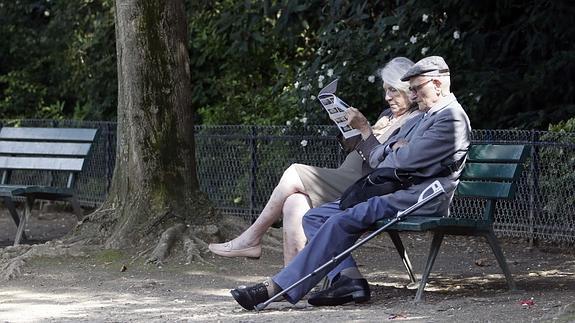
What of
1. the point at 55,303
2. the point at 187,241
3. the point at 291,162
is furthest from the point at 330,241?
the point at 291,162

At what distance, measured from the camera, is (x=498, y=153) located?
8.08 metres

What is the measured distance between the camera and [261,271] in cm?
928

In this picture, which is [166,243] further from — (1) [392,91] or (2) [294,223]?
(1) [392,91]

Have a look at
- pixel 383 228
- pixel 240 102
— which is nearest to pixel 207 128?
pixel 240 102

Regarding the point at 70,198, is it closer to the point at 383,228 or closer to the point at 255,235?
the point at 255,235

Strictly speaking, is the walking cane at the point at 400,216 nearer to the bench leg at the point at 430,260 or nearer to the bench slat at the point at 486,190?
the bench leg at the point at 430,260

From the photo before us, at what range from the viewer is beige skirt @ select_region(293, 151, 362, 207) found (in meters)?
8.00

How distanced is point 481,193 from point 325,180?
103 cm

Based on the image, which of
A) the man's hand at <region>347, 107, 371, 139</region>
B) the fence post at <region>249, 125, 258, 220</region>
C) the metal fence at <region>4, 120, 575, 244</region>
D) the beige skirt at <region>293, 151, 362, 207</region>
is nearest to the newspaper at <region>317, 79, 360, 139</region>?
the man's hand at <region>347, 107, 371, 139</region>

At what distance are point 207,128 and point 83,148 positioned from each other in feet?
8.04

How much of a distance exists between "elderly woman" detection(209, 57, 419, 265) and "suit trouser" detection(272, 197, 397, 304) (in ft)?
1.36

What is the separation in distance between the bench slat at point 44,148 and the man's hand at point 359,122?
150 inches

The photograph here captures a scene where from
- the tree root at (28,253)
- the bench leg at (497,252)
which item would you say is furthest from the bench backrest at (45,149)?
the bench leg at (497,252)

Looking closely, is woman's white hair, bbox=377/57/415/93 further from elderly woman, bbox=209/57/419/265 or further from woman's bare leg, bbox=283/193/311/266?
woman's bare leg, bbox=283/193/311/266
